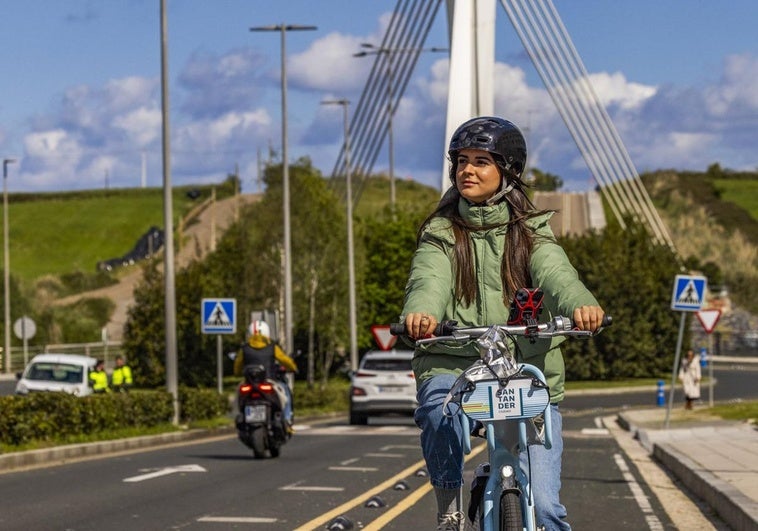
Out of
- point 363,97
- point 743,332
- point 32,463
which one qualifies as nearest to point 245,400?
point 32,463

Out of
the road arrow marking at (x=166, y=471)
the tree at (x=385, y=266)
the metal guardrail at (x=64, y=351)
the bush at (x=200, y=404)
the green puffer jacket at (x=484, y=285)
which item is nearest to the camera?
the green puffer jacket at (x=484, y=285)

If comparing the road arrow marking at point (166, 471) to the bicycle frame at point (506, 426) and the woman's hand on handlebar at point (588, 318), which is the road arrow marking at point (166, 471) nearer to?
the bicycle frame at point (506, 426)

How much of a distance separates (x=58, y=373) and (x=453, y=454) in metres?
34.5

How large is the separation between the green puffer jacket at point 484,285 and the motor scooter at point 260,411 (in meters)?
13.5

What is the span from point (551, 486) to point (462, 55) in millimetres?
18804

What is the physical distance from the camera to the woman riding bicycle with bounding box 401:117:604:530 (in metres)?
5.91

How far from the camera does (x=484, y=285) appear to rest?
20.1ft

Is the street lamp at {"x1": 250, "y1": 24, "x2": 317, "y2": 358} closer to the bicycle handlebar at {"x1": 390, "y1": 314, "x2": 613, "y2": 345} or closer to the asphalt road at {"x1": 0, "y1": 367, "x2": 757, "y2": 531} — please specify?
the asphalt road at {"x1": 0, "y1": 367, "x2": 757, "y2": 531}

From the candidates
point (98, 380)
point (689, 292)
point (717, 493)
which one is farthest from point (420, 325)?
point (98, 380)

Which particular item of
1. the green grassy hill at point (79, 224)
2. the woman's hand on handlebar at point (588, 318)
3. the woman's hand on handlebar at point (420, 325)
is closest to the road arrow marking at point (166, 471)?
the woman's hand on handlebar at point (420, 325)

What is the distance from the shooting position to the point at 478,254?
20.2ft

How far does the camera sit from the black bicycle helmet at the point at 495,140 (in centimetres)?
618

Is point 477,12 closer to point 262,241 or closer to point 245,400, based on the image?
point 245,400

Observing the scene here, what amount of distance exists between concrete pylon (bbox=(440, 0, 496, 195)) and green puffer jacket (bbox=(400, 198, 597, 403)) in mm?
17553
